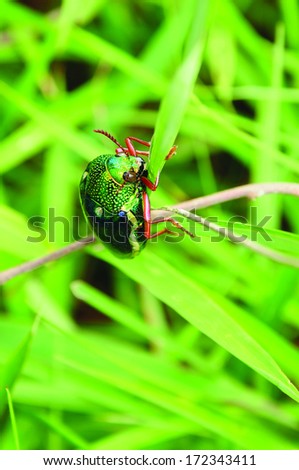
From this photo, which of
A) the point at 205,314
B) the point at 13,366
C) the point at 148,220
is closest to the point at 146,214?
the point at 148,220

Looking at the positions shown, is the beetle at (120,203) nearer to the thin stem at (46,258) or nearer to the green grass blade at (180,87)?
the thin stem at (46,258)

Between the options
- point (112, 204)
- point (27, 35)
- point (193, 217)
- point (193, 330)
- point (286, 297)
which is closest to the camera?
point (193, 217)

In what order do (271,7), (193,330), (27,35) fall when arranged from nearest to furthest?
1. (193,330)
2. (27,35)
3. (271,7)

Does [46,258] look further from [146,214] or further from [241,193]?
[241,193]

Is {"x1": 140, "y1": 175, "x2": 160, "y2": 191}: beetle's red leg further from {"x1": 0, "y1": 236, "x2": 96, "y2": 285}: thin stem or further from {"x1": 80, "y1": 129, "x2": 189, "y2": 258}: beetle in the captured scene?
{"x1": 0, "y1": 236, "x2": 96, "y2": 285}: thin stem

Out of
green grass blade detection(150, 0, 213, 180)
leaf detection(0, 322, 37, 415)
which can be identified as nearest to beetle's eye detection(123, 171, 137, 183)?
green grass blade detection(150, 0, 213, 180)

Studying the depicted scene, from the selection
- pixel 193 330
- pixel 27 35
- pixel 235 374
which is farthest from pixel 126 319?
pixel 27 35

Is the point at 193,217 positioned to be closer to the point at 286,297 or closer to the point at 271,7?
the point at 286,297
